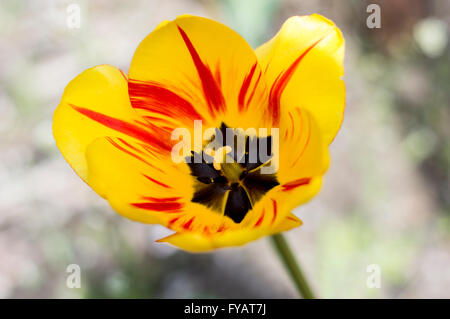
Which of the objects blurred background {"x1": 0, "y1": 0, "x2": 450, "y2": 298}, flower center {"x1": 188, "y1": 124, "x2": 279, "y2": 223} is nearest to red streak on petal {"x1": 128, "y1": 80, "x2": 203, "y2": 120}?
flower center {"x1": 188, "y1": 124, "x2": 279, "y2": 223}

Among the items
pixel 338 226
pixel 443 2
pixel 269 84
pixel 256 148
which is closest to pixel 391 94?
pixel 443 2

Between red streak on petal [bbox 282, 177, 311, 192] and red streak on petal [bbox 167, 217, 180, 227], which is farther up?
red streak on petal [bbox 282, 177, 311, 192]

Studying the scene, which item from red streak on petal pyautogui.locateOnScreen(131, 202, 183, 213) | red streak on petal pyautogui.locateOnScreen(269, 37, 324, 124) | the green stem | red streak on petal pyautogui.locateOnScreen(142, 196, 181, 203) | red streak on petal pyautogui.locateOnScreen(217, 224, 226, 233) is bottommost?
the green stem

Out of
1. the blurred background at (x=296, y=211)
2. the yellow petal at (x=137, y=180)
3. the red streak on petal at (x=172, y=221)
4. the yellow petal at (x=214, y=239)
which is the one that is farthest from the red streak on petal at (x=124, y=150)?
the blurred background at (x=296, y=211)

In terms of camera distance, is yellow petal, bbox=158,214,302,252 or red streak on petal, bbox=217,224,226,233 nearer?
yellow petal, bbox=158,214,302,252

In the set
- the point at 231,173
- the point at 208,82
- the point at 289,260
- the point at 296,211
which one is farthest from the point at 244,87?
the point at 296,211

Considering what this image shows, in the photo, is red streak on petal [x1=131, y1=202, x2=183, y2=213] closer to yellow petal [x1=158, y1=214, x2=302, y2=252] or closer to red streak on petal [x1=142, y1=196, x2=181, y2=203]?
red streak on petal [x1=142, y1=196, x2=181, y2=203]

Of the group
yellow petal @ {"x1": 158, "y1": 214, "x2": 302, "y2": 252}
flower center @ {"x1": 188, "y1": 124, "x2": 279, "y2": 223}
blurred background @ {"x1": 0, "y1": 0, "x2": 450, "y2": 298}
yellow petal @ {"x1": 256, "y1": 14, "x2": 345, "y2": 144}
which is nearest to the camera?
yellow petal @ {"x1": 158, "y1": 214, "x2": 302, "y2": 252}
